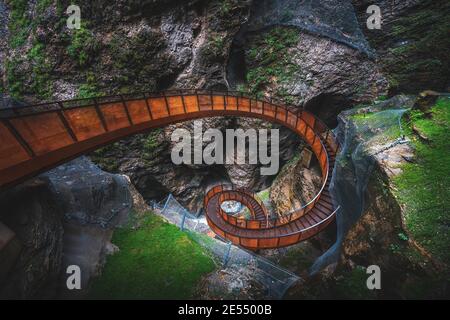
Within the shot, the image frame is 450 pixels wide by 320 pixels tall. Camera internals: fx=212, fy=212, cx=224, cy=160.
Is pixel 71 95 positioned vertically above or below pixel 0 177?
above

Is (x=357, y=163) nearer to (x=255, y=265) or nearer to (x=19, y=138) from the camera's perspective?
(x=255, y=265)

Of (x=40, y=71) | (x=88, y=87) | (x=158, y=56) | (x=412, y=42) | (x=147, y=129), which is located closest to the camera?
(x=147, y=129)

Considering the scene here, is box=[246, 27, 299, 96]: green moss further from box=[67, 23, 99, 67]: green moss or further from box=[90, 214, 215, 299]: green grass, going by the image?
box=[90, 214, 215, 299]: green grass

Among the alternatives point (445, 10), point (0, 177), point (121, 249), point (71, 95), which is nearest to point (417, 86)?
point (445, 10)

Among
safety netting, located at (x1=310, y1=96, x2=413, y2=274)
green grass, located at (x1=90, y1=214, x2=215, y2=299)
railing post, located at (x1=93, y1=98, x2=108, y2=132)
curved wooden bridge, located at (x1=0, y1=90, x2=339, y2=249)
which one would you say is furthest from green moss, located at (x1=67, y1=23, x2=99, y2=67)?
safety netting, located at (x1=310, y1=96, x2=413, y2=274)

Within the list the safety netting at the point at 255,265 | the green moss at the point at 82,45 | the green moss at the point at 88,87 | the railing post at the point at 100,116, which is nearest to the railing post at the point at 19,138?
the railing post at the point at 100,116

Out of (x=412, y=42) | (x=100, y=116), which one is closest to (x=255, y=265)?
(x=100, y=116)

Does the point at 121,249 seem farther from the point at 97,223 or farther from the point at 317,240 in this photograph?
the point at 317,240
